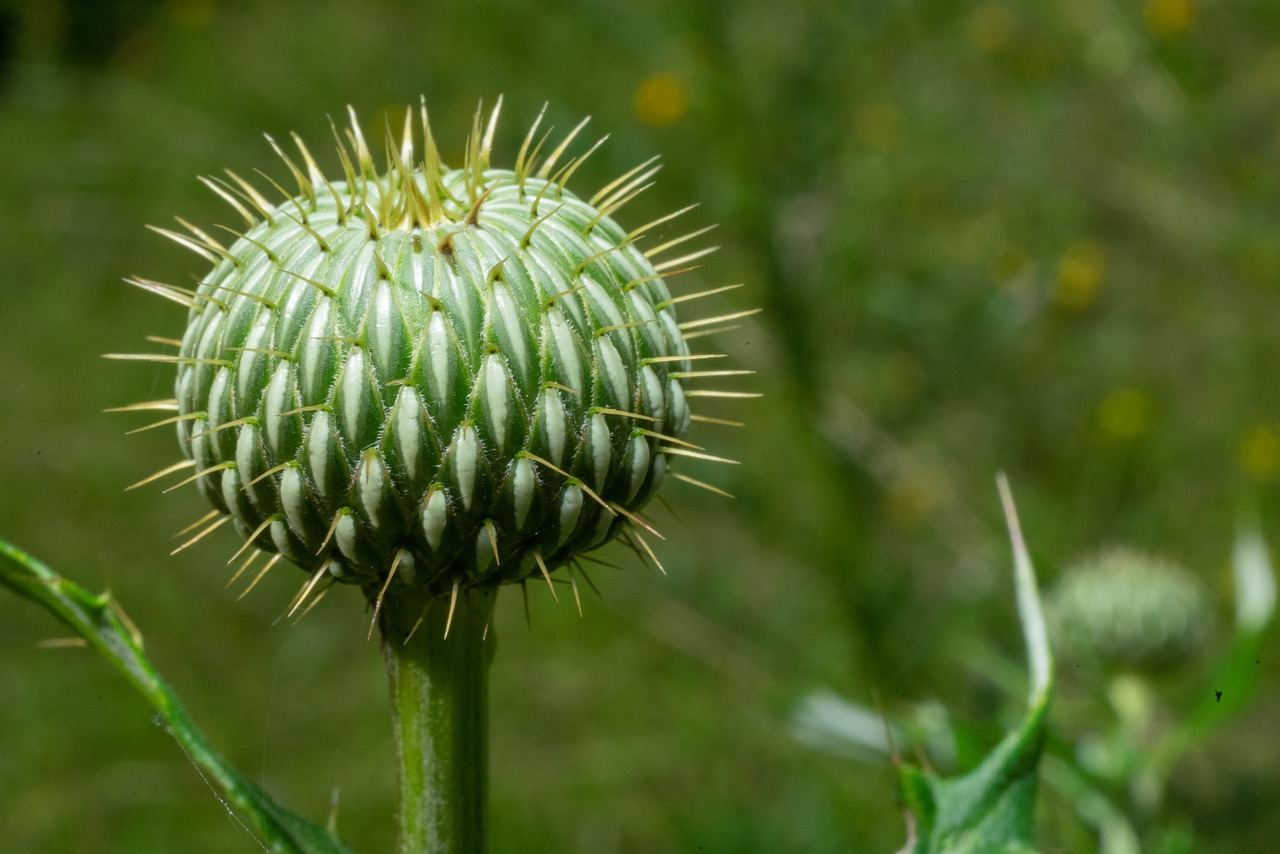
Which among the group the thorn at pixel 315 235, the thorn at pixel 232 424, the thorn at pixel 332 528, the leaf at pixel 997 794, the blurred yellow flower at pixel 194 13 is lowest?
the leaf at pixel 997 794

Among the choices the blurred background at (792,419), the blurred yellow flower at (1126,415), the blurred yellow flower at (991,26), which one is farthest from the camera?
the blurred yellow flower at (991,26)

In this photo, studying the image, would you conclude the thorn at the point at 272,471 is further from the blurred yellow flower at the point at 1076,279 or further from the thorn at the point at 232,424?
the blurred yellow flower at the point at 1076,279

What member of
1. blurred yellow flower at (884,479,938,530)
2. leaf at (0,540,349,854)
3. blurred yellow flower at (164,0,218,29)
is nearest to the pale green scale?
leaf at (0,540,349,854)

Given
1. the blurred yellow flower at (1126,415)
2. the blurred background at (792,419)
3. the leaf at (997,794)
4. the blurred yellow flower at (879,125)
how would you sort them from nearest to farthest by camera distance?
the leaf at (997,794) → the blurred background at (792,419) → the blurred yellow flower at (1126,415) → the blurred yellow flower at (879,125)

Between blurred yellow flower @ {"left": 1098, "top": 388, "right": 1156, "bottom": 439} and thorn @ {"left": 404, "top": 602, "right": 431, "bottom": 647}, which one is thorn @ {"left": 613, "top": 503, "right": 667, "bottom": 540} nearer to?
thorn @ {"left": 404, "top": 602, "right": 431, "bottom": 647}

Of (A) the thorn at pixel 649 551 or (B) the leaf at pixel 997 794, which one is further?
(B) the leaf at pixel 997 794

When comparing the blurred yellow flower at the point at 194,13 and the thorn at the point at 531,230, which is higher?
the blurred yellow flower at the point at 194,13

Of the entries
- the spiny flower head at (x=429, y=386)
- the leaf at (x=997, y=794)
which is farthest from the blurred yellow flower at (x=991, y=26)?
the spiny flower head at (x=429, y=386)

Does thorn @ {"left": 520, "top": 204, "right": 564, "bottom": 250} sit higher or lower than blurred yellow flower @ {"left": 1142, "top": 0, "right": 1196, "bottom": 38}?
lower

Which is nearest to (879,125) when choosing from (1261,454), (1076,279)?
(1076,279)
